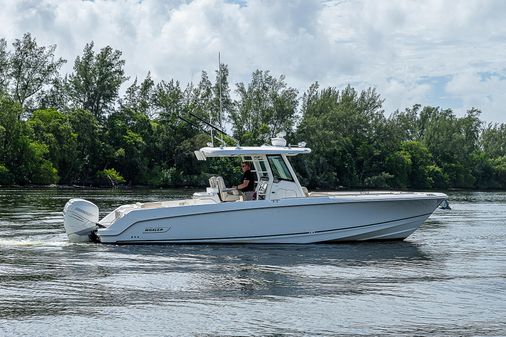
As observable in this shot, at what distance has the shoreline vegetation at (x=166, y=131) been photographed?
260 feet

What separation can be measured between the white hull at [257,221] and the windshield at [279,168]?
0.86 meters

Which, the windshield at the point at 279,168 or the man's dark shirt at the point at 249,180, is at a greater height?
the windshield at the point at 279,168

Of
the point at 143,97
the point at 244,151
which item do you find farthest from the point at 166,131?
the point at 244,151

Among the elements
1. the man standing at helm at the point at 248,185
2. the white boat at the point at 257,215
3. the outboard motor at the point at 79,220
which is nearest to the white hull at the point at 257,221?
the white boat at the point at 257,215

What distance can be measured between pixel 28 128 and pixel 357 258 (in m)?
62.7

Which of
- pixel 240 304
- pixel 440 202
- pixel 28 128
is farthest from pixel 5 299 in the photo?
pixel 28 128

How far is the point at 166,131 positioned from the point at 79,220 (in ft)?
228

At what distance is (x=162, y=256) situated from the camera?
18.9m

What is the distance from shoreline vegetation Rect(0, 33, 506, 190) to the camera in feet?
260

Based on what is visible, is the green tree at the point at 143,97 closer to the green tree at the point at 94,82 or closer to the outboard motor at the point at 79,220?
the green tree at the point at 94,82

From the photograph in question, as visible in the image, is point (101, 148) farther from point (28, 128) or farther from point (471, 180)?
point (471, 180)

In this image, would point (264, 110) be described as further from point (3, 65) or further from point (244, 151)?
point (244, 151)

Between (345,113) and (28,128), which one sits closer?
(28,128)

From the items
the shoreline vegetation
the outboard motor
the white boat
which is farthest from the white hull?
the shoreline vegetation
